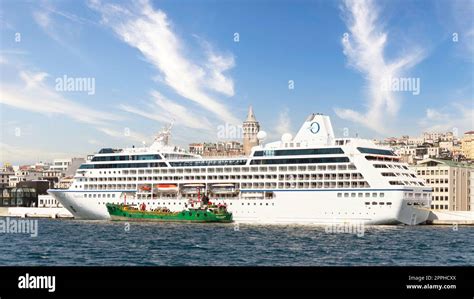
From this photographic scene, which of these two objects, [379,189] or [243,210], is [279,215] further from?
[379,189]

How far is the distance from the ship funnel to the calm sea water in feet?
54.9

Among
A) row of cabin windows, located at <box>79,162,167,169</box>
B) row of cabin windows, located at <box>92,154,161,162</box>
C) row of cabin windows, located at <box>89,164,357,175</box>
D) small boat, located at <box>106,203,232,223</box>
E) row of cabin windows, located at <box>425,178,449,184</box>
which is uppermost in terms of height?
row of cabin windows, located at <box>92,154,161,162</box>

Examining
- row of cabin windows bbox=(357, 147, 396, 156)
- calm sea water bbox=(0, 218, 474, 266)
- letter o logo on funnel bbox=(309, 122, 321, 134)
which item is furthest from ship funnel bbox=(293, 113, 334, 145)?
calm sea water bbox=(0, 218, 474, 266)

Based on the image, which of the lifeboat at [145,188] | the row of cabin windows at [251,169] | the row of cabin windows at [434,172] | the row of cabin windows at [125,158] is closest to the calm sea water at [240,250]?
the row of cabin windows at [251,169]

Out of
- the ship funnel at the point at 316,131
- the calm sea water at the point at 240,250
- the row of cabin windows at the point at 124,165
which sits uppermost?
the ship funnel at the point at 316,131

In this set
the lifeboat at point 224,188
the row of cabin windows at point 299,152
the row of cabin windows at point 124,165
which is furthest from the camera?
the row of cabin windows at point 124,165

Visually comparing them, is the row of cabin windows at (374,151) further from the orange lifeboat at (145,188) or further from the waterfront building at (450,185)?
the orange lifeboat at (145,188)

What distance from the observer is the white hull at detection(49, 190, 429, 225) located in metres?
48.6

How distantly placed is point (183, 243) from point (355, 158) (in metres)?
22.2

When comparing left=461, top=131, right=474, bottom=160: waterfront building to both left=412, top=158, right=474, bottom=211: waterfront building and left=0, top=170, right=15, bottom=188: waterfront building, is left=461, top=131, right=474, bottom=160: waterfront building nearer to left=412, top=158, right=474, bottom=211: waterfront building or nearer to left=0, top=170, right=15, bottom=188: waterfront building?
left=412, top=158, right=474, bottom=211: waterfront building

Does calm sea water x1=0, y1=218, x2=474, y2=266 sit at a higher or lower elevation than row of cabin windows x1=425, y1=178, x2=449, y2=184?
lower

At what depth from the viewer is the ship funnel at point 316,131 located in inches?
2140

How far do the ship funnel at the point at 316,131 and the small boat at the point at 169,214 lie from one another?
27.5 feet
